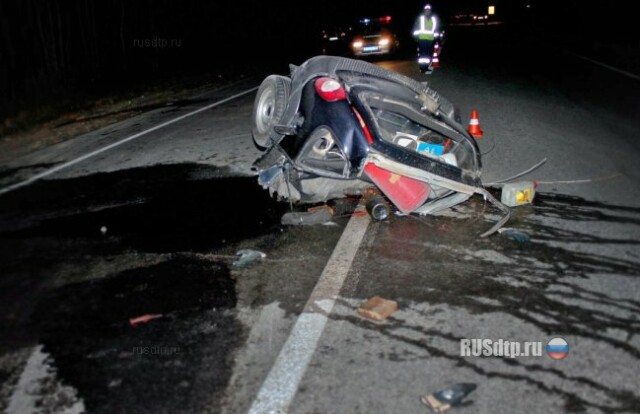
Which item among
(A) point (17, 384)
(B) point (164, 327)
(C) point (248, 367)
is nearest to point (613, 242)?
(C) point (248, 367)

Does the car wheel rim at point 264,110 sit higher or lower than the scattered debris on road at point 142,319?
higher

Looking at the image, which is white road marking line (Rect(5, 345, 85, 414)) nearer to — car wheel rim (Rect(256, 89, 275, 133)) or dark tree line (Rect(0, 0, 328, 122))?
car wheel rim (Rect(256, 89, 275, 133))

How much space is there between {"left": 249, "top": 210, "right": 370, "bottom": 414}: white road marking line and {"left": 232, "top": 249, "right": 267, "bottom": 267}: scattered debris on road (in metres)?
0.59

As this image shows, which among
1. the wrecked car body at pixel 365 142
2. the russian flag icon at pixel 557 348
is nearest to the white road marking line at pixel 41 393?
the russian flag icon at pixel 557 348

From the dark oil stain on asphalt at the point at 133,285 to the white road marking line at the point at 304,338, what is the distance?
10.8 inches

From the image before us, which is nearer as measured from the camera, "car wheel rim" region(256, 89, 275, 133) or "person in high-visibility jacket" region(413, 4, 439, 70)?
"car wheel rim" region(256, 89, 275, 133)

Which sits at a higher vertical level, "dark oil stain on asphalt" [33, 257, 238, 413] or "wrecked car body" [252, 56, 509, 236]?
"wrecked car body" [252, 56, 509, 236]

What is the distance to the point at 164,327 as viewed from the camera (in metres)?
3.73

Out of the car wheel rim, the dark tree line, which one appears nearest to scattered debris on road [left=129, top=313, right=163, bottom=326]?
the car wheel rim

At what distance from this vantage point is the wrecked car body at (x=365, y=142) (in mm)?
5133

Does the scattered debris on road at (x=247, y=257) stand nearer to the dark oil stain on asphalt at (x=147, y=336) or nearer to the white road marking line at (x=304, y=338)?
the dark oil stain on asphalt at (x=147, y=336)

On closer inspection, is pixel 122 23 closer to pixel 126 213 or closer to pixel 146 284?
pixel 126 213

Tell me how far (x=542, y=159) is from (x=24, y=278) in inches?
247

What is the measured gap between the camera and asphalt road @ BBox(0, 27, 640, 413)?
3090 mm
